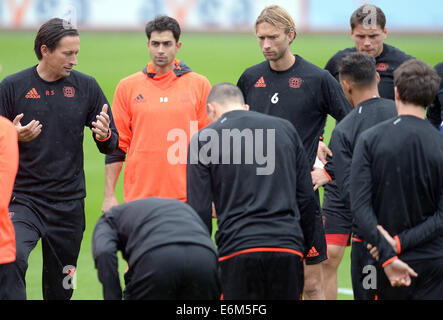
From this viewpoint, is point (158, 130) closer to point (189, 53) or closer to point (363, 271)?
point (363, 271)

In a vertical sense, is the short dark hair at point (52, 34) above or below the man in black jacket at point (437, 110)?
above

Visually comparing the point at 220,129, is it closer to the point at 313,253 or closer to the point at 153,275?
the point at 153,275

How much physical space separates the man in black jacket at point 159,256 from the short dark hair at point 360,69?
5.79ft

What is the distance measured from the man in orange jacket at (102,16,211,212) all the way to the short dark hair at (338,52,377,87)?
157cm

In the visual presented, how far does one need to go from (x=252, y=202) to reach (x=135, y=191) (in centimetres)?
200

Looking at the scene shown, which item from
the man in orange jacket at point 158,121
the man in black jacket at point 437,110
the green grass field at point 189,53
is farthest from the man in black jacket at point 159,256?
the green grass field at point 189,53

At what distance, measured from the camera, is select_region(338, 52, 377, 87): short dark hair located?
5051 mm

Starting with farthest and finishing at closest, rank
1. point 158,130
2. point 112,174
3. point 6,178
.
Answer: point 112,174 < point 158,130 < point 6,178

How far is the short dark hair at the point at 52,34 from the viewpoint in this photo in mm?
5668

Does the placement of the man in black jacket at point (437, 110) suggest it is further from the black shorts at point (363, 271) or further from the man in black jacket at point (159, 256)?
the man in black jacket at point (159, 256)

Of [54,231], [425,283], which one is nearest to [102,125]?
[54,231]

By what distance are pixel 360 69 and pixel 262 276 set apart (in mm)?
1630

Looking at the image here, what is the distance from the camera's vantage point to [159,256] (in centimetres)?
375

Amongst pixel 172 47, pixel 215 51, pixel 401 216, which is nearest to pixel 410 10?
pixel 215 51
